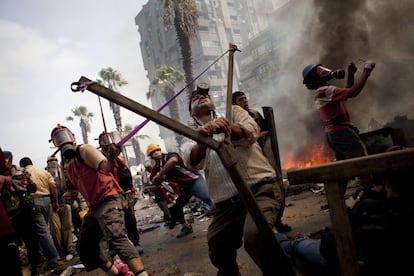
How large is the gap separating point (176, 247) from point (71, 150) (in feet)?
9.48

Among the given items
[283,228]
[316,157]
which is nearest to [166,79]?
[316,157]

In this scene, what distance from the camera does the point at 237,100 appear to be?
15.4 ft

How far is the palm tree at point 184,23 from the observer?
75.7 ft

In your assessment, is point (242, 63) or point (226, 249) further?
point (242, 63)

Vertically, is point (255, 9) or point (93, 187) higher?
point (255, 9)

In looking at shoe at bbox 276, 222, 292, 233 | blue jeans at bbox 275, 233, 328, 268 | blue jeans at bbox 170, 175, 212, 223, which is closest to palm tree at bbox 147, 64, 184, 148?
blue jeans at bbox 170, 175, 212, 223

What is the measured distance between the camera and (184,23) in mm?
23250

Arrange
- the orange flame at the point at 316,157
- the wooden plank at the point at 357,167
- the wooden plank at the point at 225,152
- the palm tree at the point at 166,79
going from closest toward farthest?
the wooden plank at the point at 357,167 < the wooden plank at the point at 225,152 < the orange flame at the point at 316,157 < the palm tree at the point at 166,79

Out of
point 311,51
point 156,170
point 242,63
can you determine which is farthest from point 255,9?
point 156,170

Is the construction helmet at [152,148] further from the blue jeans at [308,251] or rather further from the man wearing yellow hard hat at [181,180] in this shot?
the blue jeans at [308,251]

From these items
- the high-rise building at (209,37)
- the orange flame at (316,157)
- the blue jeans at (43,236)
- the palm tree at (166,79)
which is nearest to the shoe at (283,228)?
the blue jeans at (43,236)

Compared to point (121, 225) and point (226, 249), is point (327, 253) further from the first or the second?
point (121, 225)

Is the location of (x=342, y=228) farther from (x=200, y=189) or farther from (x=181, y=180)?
(x=181, y=180)

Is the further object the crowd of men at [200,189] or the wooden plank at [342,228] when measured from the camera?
the crowd of men at [200,189]
